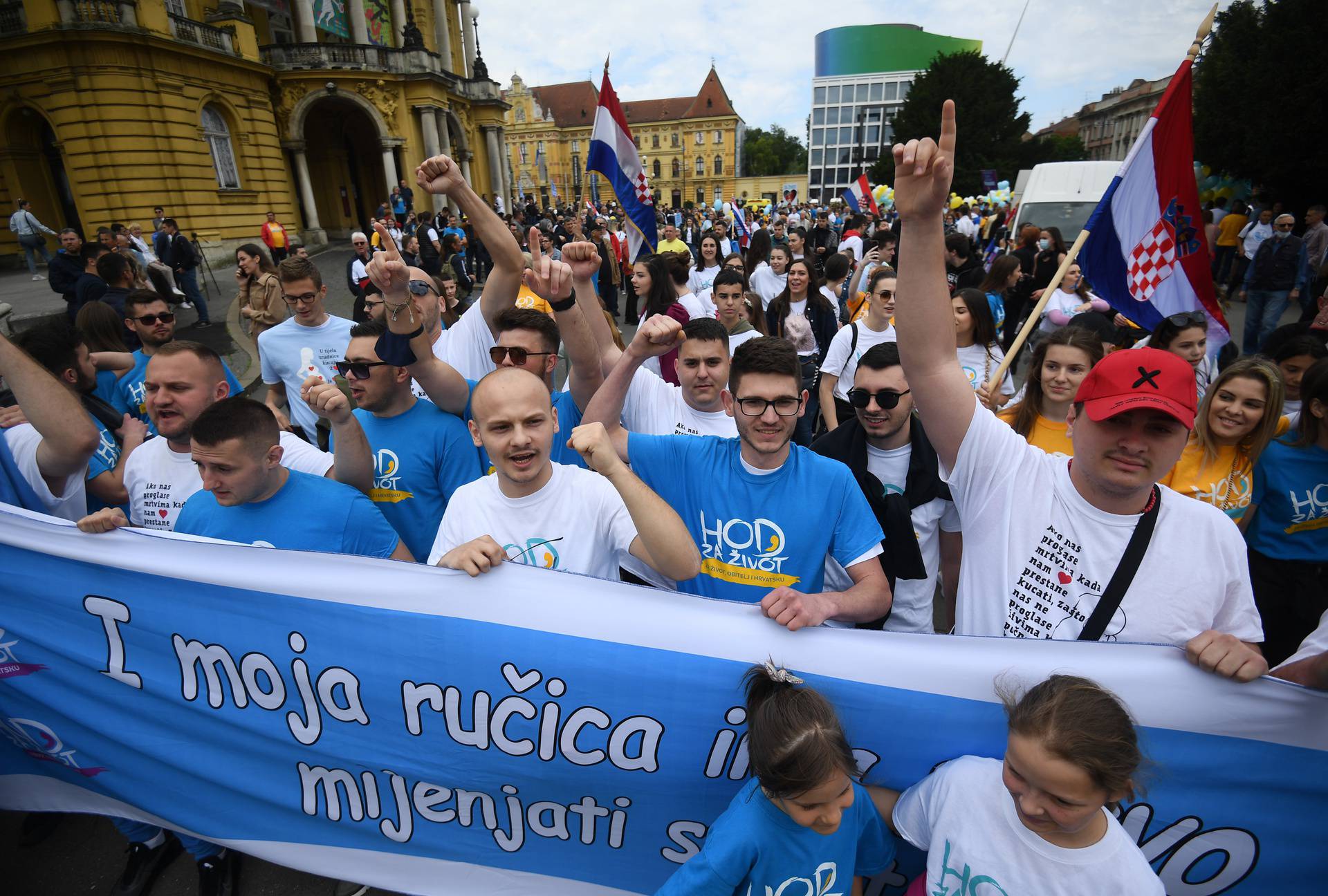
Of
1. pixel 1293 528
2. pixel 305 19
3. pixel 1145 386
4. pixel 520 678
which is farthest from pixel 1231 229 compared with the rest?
pixel 305 19

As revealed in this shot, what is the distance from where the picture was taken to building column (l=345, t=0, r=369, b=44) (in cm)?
3134

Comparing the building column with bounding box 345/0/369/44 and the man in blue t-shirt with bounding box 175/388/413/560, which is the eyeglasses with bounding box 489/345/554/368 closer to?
the man in blue t-shirt with bounding box 175/388/413/560

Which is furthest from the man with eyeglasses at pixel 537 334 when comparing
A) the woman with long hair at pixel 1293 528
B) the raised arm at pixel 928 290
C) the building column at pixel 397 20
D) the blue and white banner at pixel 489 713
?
the building column at pixel 397 20

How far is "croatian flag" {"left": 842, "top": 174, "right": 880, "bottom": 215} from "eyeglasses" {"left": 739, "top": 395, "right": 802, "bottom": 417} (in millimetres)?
14836

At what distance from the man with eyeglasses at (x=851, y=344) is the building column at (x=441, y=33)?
40469 millimetres

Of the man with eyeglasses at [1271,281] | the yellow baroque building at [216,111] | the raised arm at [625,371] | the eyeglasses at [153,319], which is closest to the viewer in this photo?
the raised arm at [625,371]

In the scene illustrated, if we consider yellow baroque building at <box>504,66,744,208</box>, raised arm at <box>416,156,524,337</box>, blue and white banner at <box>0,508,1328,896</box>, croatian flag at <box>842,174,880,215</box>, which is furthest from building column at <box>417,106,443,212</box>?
yellow baroque building at <box>504,66,744,208</box>

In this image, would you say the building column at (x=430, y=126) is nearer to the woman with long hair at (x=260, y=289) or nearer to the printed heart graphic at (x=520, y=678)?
the woman with long hair at (x=260, y=289)

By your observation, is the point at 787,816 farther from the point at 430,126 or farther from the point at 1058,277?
the point at 430,126

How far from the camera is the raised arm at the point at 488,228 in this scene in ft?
10.3

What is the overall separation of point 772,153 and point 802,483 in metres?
124

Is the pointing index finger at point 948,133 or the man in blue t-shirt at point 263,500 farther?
the man in blue t-shirt at point 263,500

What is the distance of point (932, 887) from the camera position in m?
1.62

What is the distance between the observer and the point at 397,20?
33875mm
